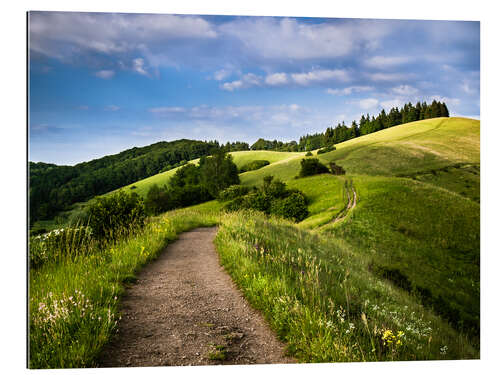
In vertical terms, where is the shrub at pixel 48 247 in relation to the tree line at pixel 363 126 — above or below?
below

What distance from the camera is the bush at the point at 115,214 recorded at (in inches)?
284

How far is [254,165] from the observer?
8367 mm

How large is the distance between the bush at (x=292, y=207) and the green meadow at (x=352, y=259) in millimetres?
203

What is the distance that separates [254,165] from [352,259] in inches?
139

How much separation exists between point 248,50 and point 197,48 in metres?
0.96

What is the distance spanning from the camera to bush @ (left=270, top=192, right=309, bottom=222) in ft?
27.8

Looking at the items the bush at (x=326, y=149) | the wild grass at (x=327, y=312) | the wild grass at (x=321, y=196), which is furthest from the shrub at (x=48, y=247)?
the bush at (x=326, y=149)

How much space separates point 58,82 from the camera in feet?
17.8

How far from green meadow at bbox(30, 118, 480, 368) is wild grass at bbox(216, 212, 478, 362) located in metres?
0.02

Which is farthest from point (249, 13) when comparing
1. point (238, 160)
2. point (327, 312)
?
point (327, 312)

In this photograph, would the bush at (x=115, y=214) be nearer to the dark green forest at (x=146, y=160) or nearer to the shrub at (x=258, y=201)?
the dark green forest at (x=146, y=160)

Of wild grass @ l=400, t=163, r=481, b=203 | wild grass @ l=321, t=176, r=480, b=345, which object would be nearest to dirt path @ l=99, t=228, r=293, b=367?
wild grass @ l=321, t=176, r=480, b=345

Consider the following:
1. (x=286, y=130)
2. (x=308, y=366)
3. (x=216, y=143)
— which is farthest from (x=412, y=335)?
(x=216, y=143)
